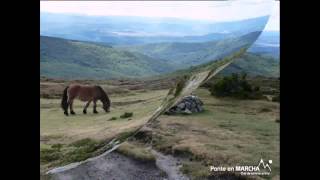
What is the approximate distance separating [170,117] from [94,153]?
0.56m

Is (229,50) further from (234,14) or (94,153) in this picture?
(94,153)

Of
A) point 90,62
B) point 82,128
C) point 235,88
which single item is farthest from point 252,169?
point 90,62

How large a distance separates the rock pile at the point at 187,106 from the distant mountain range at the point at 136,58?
227 millimetres

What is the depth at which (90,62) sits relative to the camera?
419cm

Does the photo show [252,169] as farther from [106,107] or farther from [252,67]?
[106,107]

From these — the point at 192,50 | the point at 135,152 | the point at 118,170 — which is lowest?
the point at 118,170

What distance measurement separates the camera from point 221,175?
161 inches

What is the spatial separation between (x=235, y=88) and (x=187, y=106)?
36cm

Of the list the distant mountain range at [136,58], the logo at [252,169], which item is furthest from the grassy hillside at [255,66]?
the logo at [252,169]

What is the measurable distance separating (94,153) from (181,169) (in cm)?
59
